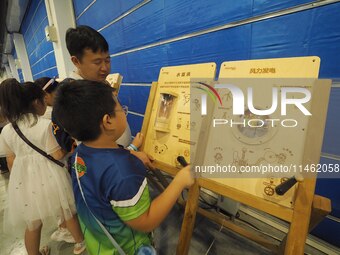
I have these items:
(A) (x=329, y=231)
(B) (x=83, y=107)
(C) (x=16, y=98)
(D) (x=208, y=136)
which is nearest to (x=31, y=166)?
(C) (x=16, y=98)

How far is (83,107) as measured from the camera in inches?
22.5

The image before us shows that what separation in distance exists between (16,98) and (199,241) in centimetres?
143

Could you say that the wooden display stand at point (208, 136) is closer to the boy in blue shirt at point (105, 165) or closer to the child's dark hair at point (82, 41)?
the boy in blue shirt at point (105, 165)

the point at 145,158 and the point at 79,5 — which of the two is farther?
the point at 79,5

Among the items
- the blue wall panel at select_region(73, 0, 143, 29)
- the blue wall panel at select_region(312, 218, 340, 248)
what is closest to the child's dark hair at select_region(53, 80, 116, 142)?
the blue wall panel at select_region(312, 218, 340, 248)

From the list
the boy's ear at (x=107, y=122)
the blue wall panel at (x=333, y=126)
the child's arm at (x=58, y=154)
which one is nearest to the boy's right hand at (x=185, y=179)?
the boy's ear at (x=107, y=122)

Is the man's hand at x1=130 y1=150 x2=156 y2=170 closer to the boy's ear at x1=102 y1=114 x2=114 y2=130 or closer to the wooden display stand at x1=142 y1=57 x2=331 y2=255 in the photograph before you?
the wooden display stand at x1=142 y1=57 x2=331 y2=255

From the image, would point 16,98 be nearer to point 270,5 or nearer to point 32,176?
point 32,176

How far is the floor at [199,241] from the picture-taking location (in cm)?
125

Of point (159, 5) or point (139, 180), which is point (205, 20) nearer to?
point (159, 5)

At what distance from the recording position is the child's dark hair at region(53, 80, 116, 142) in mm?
574

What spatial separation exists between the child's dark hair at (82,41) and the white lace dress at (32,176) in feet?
1.38

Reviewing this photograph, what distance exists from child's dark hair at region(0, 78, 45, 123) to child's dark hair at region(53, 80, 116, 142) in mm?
512

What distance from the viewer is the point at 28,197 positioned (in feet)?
3.46
